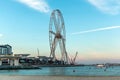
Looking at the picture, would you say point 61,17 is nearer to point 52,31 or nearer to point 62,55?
point 52,31

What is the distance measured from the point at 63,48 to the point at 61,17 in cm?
1496

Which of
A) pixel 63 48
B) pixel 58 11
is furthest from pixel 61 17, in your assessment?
pixel 63 48

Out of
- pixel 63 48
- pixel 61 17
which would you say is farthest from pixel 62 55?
pixel 61 17

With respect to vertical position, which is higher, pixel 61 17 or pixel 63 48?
pixel 61 17

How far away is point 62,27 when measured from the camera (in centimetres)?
16175

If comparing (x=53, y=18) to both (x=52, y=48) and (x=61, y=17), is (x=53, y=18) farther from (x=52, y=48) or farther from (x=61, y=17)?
(x=52, y=48)

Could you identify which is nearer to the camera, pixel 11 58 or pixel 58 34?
pixel 58 34

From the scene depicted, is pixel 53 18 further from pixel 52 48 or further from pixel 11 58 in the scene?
pixel 11 58

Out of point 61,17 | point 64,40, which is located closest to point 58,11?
point 61,17

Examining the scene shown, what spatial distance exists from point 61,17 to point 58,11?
379 cm

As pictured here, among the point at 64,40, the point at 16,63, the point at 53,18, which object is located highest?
the point at 53,18

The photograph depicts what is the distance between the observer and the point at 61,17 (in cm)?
16275

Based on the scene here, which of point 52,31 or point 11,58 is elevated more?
point 52,31

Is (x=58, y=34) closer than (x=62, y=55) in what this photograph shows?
Yes
